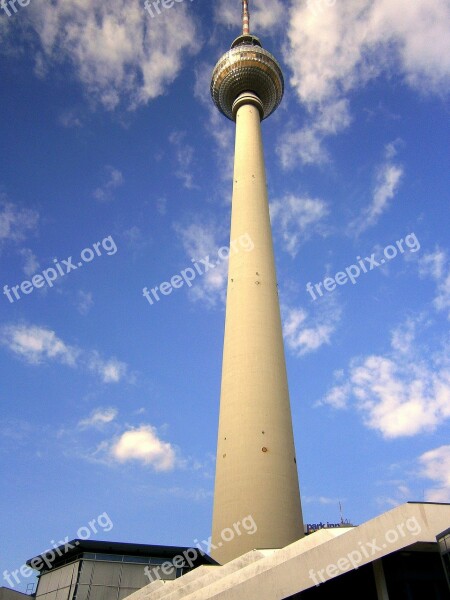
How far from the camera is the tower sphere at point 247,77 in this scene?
185 ft

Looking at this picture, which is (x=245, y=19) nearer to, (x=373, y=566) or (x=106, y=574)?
(x=106, y=574)

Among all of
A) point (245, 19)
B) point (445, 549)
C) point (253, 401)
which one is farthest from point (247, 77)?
point (445, 549)

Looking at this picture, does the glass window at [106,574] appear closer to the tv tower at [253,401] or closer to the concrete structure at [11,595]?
the tv tower at [253,401]

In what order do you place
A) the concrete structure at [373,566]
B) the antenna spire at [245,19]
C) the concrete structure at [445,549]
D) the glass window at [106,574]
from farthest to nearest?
the antenna spire at [245,19]
the glass window at [106,574]
the concrete structure at [373,566]
the concrete structure at [445,549]

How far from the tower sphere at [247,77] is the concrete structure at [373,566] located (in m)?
49.2

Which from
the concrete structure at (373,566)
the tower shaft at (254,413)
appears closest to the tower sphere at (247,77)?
the tower shaft at (254,413)

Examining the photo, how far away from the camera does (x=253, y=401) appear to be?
1303 inches

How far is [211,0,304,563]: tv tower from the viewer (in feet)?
95.9

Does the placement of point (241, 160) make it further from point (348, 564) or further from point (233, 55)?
point (348, 564)

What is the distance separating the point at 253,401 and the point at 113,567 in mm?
13147

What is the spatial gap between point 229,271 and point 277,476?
17550 millimetres

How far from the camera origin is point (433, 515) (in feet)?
55.0

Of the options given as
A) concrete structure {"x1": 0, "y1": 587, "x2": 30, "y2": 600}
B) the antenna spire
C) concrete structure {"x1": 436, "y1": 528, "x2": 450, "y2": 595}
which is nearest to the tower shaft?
concrete structure {"x1": 436, "y1": 528, "x2": 450, "y2": 595}

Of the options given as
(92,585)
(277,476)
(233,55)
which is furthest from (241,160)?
(92,585)
